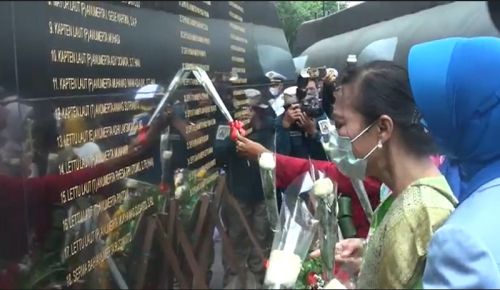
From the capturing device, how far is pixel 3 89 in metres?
1.77

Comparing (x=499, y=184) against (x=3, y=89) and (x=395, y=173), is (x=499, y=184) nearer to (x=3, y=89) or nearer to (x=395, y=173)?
(x=395, y=173)

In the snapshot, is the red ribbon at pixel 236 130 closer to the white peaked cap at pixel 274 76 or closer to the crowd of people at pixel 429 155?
the white peaked cap at pixel 274 76

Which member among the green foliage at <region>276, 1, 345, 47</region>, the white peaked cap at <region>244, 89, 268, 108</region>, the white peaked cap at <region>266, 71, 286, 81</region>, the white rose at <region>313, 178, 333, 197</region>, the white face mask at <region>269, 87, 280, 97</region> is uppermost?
the green foliage at <region>276, 1, 345, 47</region>

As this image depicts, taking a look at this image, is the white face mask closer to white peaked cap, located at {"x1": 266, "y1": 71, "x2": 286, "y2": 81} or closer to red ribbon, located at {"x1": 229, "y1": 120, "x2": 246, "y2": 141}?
white peaked cap, located at {"x1": 266, "y1": 71, "x2": 286, "y2": 81}

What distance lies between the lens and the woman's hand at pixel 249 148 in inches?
103

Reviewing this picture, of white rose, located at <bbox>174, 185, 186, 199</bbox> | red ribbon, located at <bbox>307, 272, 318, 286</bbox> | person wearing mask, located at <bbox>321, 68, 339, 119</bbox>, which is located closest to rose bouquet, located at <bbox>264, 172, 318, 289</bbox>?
red ribbon, located at <bbox>307, 272, 318, 286</bbox>

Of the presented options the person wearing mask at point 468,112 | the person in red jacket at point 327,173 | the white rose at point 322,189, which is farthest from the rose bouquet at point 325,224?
the person in red jacket at point 327,173

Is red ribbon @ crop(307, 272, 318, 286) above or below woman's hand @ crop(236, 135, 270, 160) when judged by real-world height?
below

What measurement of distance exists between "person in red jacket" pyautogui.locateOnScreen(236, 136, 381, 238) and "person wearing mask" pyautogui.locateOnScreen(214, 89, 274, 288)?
0.50ft

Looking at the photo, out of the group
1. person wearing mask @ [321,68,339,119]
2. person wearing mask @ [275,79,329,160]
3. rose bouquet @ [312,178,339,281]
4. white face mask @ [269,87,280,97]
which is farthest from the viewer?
white face mask @ [269,87,280,97]

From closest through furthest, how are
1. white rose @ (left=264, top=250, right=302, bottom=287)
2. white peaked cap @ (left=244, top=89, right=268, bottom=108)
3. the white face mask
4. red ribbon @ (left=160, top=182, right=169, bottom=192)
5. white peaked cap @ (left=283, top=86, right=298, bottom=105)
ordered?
white rose @ (left=264, top=250, right=302, bottom=287)
white peaked cap @ (left=283, top=86, right=298, bottom=105)
red ribbon @ (left=160, top=182, right=169, bottom=192)
the white face mask
white peaked cap @ (left=244, top=89, right=268, bottom=108)

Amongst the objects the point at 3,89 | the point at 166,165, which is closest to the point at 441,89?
the point at 3,89

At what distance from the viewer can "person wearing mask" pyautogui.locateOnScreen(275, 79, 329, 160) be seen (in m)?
2.54

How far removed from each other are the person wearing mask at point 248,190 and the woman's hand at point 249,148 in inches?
3.2
